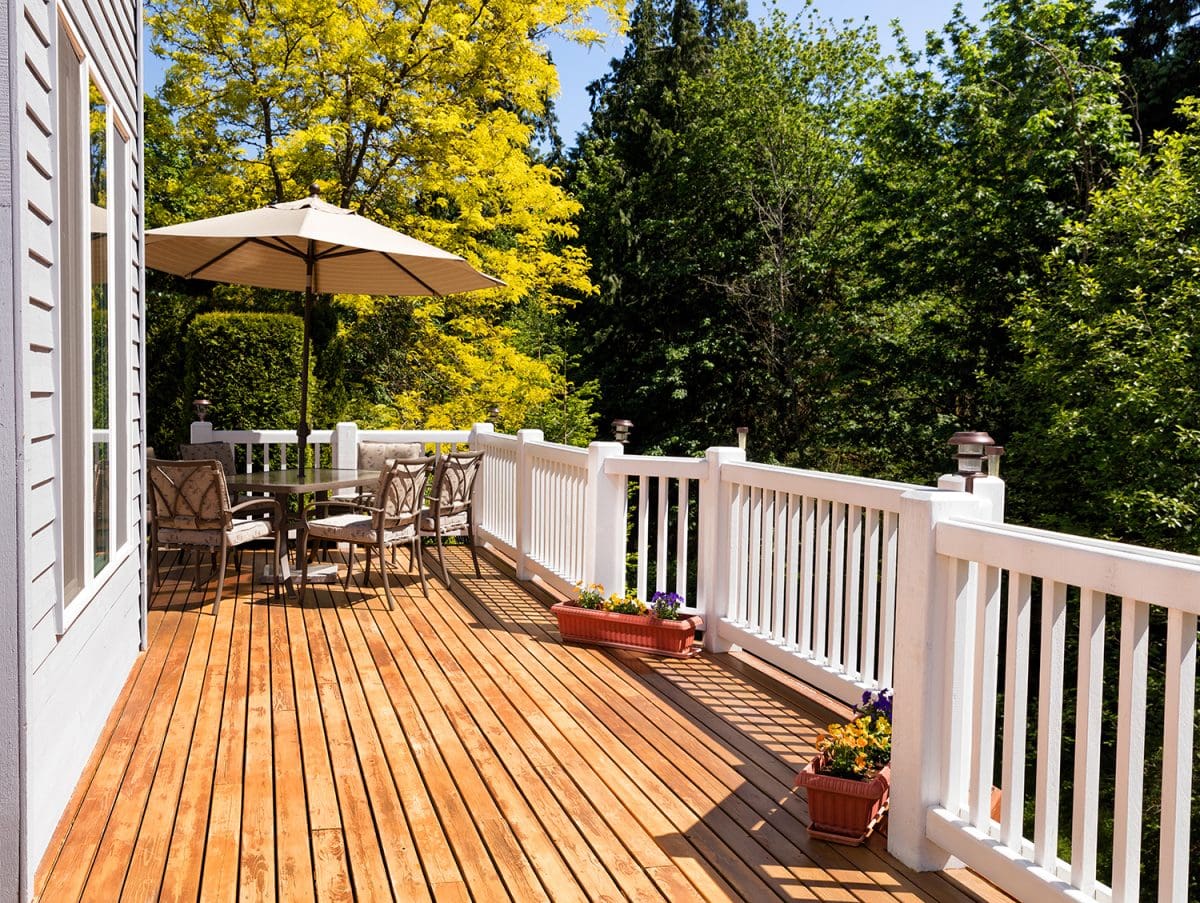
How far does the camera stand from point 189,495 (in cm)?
566

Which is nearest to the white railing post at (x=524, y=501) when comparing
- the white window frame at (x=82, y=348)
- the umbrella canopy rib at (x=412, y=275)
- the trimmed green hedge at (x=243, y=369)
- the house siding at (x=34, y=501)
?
the umbrella canopy rib at (x=412, y=275)

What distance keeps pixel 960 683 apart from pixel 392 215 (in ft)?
37.4

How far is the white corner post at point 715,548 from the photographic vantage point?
4715 mm

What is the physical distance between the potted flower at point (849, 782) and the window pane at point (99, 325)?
2544mm

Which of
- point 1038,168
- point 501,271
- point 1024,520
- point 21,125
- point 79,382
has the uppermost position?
point 1038,168

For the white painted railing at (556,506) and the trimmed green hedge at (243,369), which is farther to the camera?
the trimmed green hedge at (243,369)

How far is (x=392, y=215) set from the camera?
42.0ft

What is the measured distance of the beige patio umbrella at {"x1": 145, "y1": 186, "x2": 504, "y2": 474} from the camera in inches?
230

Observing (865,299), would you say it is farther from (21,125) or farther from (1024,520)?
(21,125)

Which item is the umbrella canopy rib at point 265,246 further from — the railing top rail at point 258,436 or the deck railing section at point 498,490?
the deck railing section at point 498,490

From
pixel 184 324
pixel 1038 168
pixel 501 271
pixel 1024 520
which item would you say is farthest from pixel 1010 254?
pixel 184 324

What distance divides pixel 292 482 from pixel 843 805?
4.19m

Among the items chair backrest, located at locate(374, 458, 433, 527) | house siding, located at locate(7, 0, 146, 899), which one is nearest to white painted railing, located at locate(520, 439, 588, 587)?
chair backrest, located at locate(374, 458, 433, 527)

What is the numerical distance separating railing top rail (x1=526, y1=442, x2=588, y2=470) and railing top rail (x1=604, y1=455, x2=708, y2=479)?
29cm
